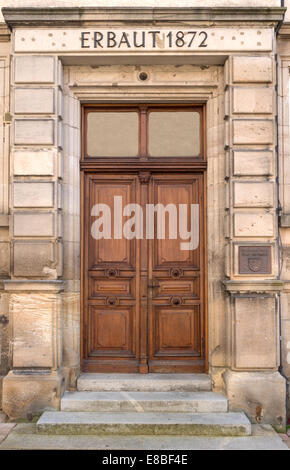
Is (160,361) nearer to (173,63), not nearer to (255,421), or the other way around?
(255,421)

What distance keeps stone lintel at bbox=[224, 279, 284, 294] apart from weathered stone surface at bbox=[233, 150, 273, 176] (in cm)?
139

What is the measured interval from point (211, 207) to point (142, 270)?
4.27 feet

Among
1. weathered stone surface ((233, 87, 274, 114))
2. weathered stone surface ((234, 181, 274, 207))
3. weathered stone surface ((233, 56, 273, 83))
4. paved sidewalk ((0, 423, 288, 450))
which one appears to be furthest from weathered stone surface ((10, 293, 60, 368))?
weathered stone surface ((233, 56, 273, 83))

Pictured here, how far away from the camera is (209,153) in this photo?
562 cm

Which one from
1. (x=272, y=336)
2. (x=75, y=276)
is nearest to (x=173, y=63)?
(x=75, y=276)

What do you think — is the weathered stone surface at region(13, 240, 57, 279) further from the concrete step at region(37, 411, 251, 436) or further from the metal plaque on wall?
the metal plaque on wall

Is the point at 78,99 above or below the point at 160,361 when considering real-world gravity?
above

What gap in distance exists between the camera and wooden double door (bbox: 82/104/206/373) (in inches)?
224

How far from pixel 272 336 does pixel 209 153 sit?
2.58 m

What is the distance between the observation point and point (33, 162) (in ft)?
17.3

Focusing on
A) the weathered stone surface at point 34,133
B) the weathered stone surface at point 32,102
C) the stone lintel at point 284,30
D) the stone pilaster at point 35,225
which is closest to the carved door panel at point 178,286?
the stone pilaster at point 35,225

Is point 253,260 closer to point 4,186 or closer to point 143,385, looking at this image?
point 143,385

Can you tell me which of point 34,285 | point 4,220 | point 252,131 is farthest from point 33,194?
point 252,131
